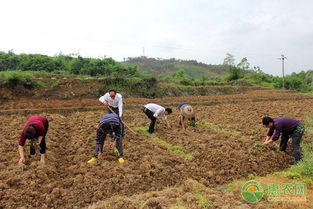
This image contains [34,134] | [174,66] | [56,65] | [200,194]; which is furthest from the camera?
[174,66]

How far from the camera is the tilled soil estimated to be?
5414 millimetres

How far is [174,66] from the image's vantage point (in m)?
86.0

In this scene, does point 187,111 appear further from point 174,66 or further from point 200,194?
point 174,66

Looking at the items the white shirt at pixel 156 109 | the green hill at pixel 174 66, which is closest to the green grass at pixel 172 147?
the white shirt at pixel 156 109

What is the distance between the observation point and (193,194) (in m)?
5.27

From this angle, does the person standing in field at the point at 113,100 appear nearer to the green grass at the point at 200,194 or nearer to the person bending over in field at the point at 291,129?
the green grass at the point at 200,194

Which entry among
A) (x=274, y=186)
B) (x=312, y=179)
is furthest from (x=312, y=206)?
Answer: (x=312, y=179)

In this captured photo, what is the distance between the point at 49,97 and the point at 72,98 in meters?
1.54

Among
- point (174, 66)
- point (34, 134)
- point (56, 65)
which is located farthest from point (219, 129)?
point (174, 66)

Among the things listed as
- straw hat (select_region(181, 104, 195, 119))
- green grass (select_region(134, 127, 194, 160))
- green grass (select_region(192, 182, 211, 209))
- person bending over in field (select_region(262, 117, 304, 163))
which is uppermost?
straw hat (select_region(181, 104, 195, 119))

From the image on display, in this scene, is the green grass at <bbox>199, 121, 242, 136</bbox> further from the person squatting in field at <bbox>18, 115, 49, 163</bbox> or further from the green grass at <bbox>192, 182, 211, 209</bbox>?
the person squatting in field at <bbox>18, 115, 49, 163</bbox>

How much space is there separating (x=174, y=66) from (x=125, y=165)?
80.6m

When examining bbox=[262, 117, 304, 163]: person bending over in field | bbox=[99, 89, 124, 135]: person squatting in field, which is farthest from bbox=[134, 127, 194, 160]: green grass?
bbox=[262, 117, 304, 163]: person bending over in field

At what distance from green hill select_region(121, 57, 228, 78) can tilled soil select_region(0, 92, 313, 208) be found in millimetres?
69921
